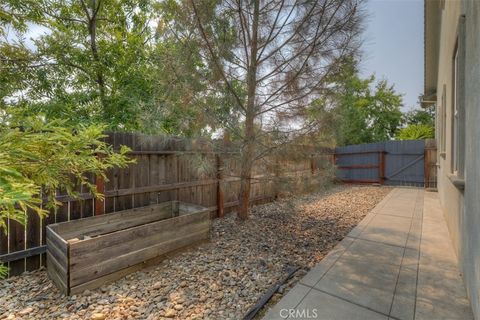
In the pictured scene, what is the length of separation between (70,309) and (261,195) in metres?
4.27

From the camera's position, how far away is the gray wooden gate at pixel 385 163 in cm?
897

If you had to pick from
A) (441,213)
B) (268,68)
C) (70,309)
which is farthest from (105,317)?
(441,213)

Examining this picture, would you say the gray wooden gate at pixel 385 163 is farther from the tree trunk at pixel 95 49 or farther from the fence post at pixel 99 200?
the tree trunk at pixel 95 49

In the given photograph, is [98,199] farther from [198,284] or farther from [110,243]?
[198,284]

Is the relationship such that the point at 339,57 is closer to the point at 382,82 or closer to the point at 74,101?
the point at 74,101

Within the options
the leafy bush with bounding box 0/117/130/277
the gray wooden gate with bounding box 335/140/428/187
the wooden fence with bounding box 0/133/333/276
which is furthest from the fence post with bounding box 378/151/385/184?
the leafy bush with bounding box 0/117/130/277

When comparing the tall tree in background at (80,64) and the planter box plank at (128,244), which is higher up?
the tall tree in background at (80,64)

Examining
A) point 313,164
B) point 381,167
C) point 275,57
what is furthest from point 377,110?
point 275,57

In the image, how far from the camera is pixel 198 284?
236 centimetres

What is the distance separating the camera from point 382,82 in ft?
60.1

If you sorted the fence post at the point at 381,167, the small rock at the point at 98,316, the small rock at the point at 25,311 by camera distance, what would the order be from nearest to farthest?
the small rock at the point at 98,316 < the small rock at the point at 25,311 < the fence post at the point at 381,167

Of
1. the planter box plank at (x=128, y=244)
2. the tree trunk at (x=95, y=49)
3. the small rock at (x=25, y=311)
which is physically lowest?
the small rock at (x=25, y=311)

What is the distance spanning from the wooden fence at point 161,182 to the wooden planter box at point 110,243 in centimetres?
22

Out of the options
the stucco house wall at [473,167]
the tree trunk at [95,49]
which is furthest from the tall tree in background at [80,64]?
the stucco house wall at [473,167]
